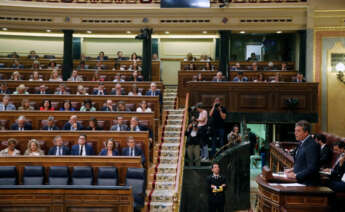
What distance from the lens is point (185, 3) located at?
480 inches

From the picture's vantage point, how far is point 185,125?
891 centimetres

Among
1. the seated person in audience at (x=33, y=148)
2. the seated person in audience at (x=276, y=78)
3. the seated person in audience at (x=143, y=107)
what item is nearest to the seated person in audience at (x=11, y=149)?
the seated person in audience at (x=33, y=148)

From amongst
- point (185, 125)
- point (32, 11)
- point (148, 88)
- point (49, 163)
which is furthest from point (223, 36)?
point (49, 163)

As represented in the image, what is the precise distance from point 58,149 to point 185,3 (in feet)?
22.8

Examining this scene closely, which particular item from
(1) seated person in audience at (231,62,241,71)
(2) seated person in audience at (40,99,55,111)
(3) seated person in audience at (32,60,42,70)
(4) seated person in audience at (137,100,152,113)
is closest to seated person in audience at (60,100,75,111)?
(2) seated person in audience at (40,99,55,111)

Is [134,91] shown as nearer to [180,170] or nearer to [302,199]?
[180,170]

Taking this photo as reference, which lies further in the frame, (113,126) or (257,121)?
(257,121)

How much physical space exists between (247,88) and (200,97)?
1198mm

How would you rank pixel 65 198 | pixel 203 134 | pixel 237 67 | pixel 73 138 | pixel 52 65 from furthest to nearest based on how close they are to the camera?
pixel 52 65
pixel 237 67
pixel 203 134
pixel 73 138
pixel 65 198

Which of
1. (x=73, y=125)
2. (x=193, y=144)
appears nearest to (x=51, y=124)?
(x=73, y=125)

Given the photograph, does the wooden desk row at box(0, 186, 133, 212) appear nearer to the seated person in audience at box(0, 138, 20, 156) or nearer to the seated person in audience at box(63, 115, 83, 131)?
the seated person in audience at box(0, 138, 20, 156)

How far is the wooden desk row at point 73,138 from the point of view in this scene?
6973mm

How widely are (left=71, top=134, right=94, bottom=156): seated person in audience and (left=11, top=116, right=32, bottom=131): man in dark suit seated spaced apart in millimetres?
1445

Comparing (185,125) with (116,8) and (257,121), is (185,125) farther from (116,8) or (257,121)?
(116,8)
